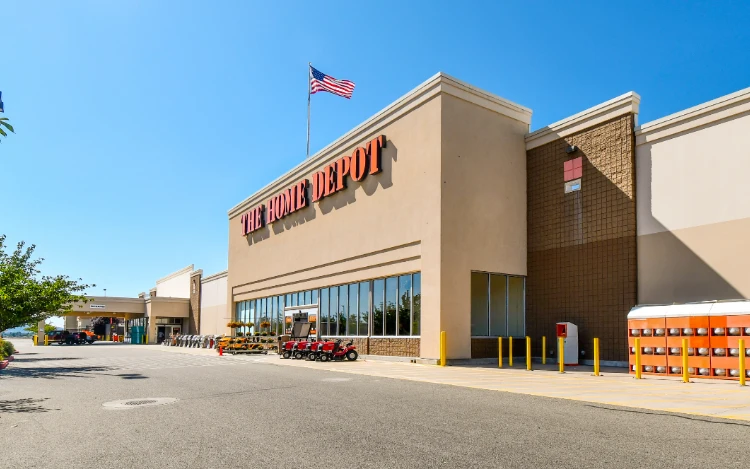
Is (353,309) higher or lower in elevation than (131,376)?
higher

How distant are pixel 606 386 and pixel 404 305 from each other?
38.3 feet

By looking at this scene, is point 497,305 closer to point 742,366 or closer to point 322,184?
point 742,366

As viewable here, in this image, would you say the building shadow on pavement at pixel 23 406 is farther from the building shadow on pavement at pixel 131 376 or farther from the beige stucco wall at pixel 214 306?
the beige stucco wall at pixel 214 306

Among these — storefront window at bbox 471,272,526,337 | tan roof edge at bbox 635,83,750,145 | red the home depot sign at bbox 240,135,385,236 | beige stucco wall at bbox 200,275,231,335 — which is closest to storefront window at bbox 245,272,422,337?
storefront window at bbox 471,272,526,337

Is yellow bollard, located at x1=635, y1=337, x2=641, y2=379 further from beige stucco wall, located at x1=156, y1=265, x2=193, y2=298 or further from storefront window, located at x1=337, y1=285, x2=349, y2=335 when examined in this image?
beige stucco wall, located at x1=156, y1=265, x2=193, y2=298

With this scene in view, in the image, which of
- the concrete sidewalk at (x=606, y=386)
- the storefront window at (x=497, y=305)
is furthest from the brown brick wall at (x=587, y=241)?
the concrete sidewalk at (x=606, y=386)

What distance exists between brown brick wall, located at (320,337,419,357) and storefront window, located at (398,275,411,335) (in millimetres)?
494

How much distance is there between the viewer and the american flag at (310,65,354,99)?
109 ft

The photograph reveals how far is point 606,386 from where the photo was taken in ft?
45.4

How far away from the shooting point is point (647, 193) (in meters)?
20.4

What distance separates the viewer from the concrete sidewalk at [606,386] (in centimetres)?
1031

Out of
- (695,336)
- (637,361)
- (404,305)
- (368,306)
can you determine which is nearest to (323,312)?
(368,306)

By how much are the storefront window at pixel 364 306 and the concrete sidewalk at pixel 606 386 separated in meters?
7.08

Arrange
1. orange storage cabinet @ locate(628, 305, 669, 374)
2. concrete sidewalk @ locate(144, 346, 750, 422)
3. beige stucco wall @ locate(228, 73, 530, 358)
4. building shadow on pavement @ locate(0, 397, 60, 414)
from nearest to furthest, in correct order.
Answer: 1. concrete sidewalk @ locate(144, 346, 750, 422)
2. building shadow on pavement @ locate(0, 397, 60, 414)
3. orange storage cabinet @ locate(628, 305, 669, 374)
4. beige stucco wall @ locate(228, 73, 530, 358)
